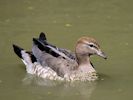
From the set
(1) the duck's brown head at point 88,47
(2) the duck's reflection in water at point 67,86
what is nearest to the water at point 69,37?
(2) the duck's reflection in water at point 67,86

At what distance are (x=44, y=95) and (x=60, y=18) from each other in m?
5.20

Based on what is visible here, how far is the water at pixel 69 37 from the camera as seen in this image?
11.5 m

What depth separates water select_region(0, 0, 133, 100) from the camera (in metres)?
11.5

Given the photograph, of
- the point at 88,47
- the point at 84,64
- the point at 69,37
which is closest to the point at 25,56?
the point at 84,64

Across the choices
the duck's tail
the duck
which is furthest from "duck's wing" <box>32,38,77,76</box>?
the duck's tail

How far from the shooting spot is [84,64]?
40.3 ft

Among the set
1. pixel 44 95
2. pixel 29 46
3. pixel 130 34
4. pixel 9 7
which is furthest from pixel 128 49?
Answer: pixel 9 7

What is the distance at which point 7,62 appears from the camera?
42.6 ft

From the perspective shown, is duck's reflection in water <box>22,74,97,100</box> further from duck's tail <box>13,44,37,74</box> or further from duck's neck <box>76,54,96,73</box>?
duck's tail <box>13,44,37,74</box>

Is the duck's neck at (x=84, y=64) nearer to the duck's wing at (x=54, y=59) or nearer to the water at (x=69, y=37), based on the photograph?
the duck's wing at (x=54, y=59)

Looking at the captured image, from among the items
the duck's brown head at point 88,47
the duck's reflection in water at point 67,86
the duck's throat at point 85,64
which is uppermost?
the duck's brown head at point 88,47

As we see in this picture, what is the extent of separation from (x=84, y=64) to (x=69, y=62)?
12.0 inches

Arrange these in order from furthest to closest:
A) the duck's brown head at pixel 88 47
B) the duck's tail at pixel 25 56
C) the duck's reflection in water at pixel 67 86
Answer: the duck's tail at pixel 25 56, the duck's brown head at pixel 88 47, the duck's reflection in water at pixel 67 86

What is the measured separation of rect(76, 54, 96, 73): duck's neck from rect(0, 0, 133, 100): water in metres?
0.28
